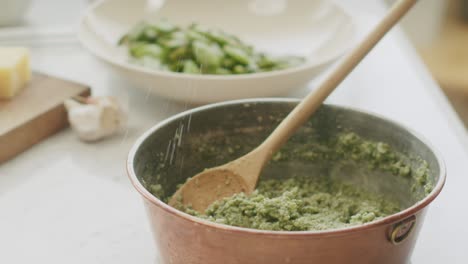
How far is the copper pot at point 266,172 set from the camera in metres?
0.67

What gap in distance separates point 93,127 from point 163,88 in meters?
0.14

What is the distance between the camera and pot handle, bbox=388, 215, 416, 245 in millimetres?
697

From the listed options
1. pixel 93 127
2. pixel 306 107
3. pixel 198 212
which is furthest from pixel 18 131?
pixel 306 107

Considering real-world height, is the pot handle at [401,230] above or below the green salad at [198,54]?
above

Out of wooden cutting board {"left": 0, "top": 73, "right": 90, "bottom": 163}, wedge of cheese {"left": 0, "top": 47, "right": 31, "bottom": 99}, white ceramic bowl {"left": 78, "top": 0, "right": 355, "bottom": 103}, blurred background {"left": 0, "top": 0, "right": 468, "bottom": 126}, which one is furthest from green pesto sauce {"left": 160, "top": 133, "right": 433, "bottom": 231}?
blurred background {"left": 0, "top": 0, "right": 468, "bottom": 126}

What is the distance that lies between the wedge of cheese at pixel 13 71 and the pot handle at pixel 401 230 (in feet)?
2.73

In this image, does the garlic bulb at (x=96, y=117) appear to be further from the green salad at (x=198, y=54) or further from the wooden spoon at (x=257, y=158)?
the wooden spoon at (x=257, y=158)

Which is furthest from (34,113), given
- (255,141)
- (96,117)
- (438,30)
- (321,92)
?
(438,30)

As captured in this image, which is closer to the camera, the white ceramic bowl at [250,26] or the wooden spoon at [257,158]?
the wooden spoon at [257,158]

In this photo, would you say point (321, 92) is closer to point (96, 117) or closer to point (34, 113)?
point (96, 117)

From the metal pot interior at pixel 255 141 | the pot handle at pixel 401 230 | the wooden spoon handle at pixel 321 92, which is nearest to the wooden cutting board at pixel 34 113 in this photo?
the metal pot interior at pixel 255 141

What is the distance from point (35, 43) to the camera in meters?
1.65

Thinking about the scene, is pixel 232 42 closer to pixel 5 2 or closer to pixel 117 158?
pixel 117 158

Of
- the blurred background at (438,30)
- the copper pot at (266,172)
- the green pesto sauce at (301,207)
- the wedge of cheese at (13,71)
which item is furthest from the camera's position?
the blurred background at (438,30)
